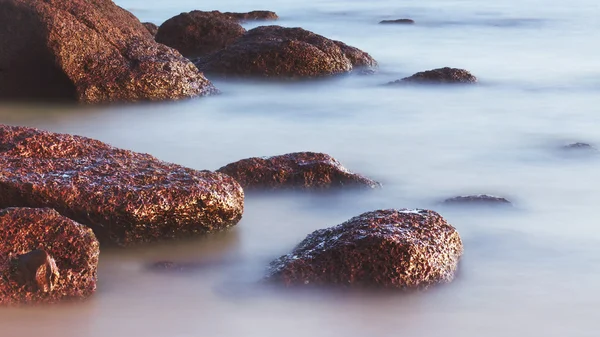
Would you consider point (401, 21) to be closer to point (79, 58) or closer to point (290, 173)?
point (79, 58)

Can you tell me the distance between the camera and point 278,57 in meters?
9.50

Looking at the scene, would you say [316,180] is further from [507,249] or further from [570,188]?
[570,188]

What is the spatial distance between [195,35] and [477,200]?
6554 millimetres

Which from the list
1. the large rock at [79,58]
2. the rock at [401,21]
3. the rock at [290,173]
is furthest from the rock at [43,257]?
the rock at [401,21]

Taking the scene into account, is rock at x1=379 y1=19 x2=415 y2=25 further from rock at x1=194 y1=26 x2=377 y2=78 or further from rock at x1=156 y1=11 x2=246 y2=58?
rock at x1=194 y1=26 x2=377 y2=78

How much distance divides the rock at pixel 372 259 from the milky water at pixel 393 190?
0.07 m

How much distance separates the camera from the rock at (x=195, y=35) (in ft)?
36.1

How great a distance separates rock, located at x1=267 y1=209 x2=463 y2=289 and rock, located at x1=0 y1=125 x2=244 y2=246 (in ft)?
1.54

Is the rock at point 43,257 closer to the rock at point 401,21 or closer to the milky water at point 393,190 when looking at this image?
the milky water at point 393,190

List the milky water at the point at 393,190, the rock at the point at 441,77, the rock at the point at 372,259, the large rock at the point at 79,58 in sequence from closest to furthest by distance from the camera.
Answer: the milky water at the point at 393,190 → the rock at the point at 372,259 → the large rock at the point at 79,58 → the rock at the point at 441,77

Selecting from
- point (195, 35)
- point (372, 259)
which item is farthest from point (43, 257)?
point (195, 35)

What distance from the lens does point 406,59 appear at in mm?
11492

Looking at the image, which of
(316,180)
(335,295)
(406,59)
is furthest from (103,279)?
(406,59)

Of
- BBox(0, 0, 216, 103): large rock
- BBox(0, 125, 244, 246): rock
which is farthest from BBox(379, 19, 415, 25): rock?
BBox(0, 125, 244, 246): rock
